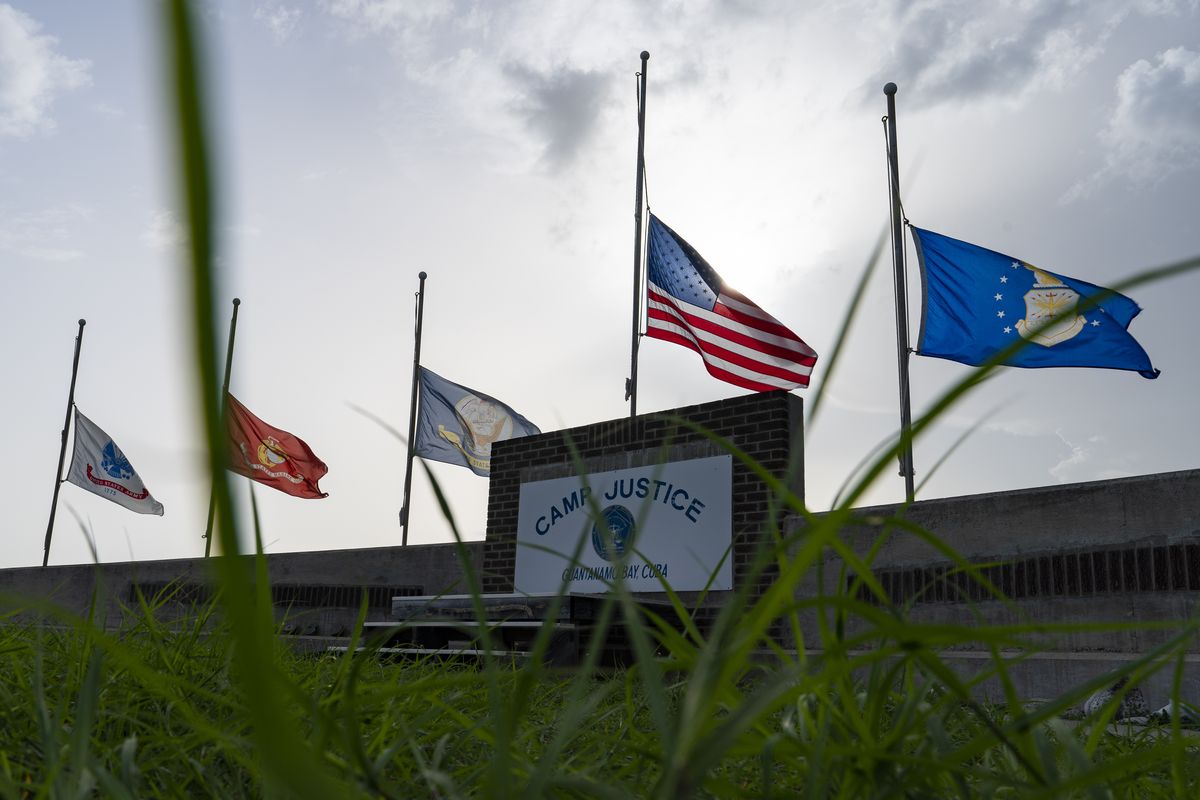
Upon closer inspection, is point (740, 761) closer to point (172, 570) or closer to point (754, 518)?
point (754, 518)

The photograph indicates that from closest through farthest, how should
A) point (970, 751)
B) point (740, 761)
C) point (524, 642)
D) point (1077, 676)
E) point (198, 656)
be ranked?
point (970, 751)
point (740, 761)
point (198, 656)
point (1077, 676)
point (524, 642)

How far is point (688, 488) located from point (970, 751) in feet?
25.7

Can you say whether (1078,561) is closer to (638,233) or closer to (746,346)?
(746,346)

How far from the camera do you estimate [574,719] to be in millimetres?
988

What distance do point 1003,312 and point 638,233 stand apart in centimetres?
517

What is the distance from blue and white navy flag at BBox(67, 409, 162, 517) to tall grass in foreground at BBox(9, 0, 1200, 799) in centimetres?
1742

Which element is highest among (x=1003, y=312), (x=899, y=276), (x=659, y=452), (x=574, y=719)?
(x=899, y=276)

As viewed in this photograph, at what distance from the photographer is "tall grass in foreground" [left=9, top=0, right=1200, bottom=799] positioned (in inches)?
15.7

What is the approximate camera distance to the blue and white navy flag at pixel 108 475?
17969 mm

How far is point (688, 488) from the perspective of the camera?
873 centimetres

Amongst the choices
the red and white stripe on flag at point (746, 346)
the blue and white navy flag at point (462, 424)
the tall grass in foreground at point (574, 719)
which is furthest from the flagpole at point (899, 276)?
the tall grass in foreground at point (574, 719)

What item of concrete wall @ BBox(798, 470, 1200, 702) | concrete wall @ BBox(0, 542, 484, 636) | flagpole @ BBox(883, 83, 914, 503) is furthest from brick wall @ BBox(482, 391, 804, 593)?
flagpole @ BBox(883, 83, 914, 503)

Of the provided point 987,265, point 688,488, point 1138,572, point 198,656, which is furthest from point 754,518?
point 198,656

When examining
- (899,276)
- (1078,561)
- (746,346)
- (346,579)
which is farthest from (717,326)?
(346,579)
